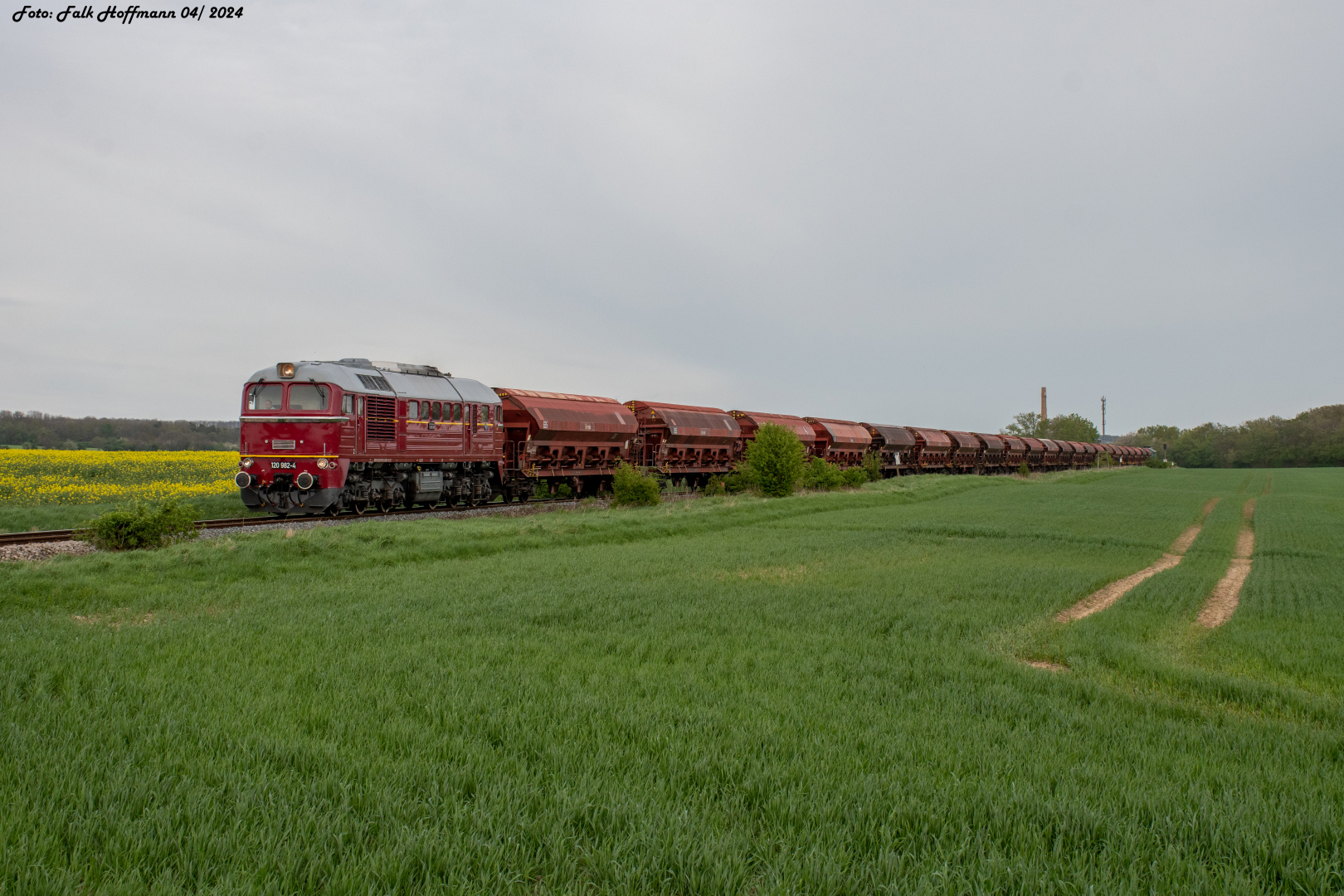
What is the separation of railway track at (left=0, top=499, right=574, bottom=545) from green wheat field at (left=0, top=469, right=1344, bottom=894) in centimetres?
474

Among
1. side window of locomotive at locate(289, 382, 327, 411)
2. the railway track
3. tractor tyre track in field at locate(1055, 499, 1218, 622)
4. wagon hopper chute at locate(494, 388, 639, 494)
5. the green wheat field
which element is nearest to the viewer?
the green wheat field

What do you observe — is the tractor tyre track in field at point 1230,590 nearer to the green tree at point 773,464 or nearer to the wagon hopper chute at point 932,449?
the green tree at point 773,464

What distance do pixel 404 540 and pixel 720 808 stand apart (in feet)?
49.4

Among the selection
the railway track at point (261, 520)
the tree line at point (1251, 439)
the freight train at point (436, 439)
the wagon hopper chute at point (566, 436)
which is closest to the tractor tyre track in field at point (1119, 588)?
the railway track at point (261, 520)

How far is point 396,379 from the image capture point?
2514cm

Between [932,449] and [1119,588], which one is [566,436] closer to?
[1119,588]

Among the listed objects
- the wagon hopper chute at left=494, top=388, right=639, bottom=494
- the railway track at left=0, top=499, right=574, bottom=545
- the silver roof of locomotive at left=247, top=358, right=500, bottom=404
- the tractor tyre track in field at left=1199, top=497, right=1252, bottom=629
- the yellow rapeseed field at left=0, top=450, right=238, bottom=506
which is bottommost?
the tractor tyre track in field at left=1199, top=497, right=1252, bottom=629

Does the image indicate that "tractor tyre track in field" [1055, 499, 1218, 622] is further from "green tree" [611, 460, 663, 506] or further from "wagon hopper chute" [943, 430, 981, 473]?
"wagon hopper chute" [943, 430, 981, 473]

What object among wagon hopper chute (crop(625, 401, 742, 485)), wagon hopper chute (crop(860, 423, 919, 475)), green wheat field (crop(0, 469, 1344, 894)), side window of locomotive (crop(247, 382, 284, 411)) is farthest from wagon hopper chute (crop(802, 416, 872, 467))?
green wheat field (crop(0, 469, 1344, 894))

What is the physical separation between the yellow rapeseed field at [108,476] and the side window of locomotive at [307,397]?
28.4ft

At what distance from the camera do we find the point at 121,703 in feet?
20.5

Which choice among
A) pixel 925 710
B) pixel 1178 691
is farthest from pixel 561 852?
pixel 1178 691

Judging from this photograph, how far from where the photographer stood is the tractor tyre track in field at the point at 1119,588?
1338 cm

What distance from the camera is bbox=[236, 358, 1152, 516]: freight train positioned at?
71.9 ft
